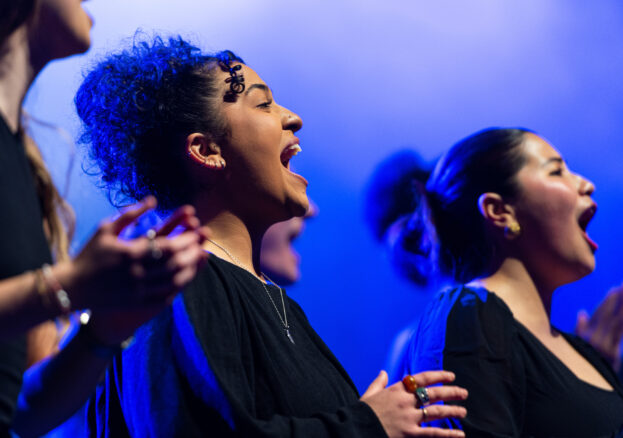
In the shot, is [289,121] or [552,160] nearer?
[289,121]

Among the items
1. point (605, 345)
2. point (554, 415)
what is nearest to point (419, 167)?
point (605, 345)

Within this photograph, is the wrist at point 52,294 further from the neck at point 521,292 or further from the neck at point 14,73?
the neck at point 521,292

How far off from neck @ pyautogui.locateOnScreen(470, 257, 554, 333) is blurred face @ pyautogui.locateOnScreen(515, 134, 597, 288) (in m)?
0.03

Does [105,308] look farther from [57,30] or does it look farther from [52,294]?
[57,30]

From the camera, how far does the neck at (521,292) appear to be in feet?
5.97

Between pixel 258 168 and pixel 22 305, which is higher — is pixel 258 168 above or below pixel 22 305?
above

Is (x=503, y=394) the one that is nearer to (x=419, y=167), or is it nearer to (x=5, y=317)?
(x=419, y=167)

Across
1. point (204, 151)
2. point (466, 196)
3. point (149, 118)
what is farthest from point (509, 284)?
point (149, 118)

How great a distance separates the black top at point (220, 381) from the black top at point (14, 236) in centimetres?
29

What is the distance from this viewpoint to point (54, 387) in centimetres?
87

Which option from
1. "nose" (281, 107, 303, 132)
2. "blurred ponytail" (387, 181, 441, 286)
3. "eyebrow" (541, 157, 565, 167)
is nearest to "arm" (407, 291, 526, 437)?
"blurred ponytail" (387, 181, 441, 286)

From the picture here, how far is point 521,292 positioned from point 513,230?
0.57 ft

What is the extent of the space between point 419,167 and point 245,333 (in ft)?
4.06

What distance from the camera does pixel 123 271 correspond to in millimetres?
668
